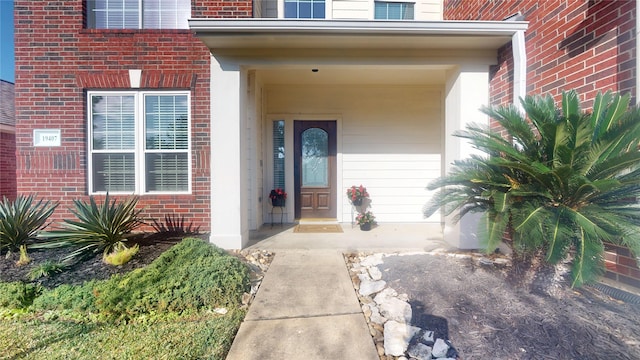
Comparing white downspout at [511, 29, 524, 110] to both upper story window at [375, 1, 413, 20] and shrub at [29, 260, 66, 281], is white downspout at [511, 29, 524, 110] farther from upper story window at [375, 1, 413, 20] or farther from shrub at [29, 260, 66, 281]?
shrub at [29, 260, 66, 281]

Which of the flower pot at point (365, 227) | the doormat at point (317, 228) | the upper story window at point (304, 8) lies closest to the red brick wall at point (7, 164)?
the doormat at point (317, 228)

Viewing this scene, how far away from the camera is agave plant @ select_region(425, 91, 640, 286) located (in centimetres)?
221

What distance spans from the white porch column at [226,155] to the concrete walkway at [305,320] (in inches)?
45.6

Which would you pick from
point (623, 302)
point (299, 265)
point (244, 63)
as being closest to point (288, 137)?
point (244, 63)

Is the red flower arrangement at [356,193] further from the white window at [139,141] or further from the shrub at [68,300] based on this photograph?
the shrub at [68,300]

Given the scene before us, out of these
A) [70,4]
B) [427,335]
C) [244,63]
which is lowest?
[427,335]

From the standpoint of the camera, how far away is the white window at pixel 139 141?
4930 mm

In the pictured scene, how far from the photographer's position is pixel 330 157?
6.49 m

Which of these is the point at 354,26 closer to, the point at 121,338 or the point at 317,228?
the point at 317,228

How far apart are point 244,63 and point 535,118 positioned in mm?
3820

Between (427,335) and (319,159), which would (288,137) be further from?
(427,335)

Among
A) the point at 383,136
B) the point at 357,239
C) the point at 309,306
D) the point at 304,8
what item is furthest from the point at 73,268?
the point at 304,8

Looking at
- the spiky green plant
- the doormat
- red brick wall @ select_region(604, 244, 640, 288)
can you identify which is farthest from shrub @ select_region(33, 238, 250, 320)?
red brick wall @ select_region(604, 244, 640, 288)

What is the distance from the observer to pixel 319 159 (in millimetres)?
6512
